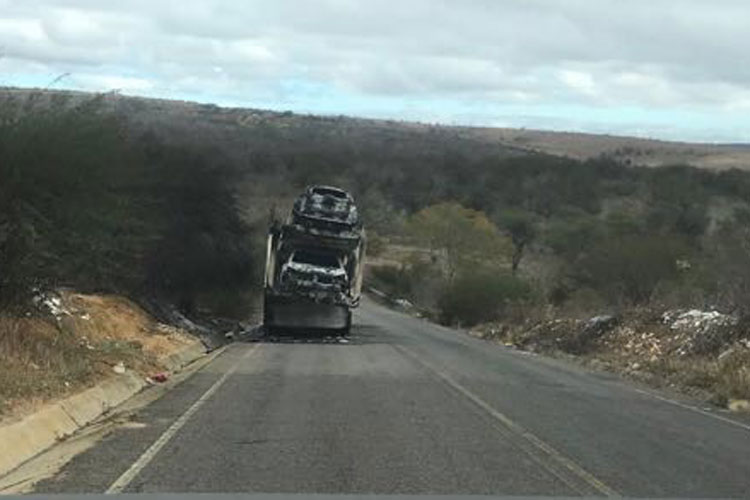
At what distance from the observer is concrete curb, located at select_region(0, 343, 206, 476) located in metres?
11.3

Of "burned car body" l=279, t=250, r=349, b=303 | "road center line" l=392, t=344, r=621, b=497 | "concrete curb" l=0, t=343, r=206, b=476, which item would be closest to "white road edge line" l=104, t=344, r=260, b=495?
"concrete curb" l=0, t=343, r=206, b=476

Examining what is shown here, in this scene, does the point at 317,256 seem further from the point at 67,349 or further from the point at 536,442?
the point at 536,442

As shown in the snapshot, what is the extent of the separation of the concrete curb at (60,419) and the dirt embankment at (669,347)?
10.5 meters

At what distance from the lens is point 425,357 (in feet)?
99.9

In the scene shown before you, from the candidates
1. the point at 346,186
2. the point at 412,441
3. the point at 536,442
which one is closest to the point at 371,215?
the point at 346,186

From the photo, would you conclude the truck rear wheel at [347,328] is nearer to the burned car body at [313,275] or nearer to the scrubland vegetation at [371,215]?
the burned car body at [313,275]

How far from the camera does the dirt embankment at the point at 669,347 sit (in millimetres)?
22266

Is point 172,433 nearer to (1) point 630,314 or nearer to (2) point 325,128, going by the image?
(1) point 630,314

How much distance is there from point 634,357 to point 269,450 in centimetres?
2090

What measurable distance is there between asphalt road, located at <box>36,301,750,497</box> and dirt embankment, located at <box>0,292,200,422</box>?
1259mm

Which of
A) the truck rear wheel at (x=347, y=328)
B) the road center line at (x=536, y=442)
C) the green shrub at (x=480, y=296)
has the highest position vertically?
the road center line at (x=536, y=442)

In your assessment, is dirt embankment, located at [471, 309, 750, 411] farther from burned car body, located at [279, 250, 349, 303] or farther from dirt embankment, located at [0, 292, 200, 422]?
dirt embankment, located at [0, 292, 200, 422]

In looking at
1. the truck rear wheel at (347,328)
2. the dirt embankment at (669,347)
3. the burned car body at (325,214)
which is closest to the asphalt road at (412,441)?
the dirt embankment at (669,347)

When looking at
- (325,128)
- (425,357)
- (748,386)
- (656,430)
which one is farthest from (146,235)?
(325,128)
